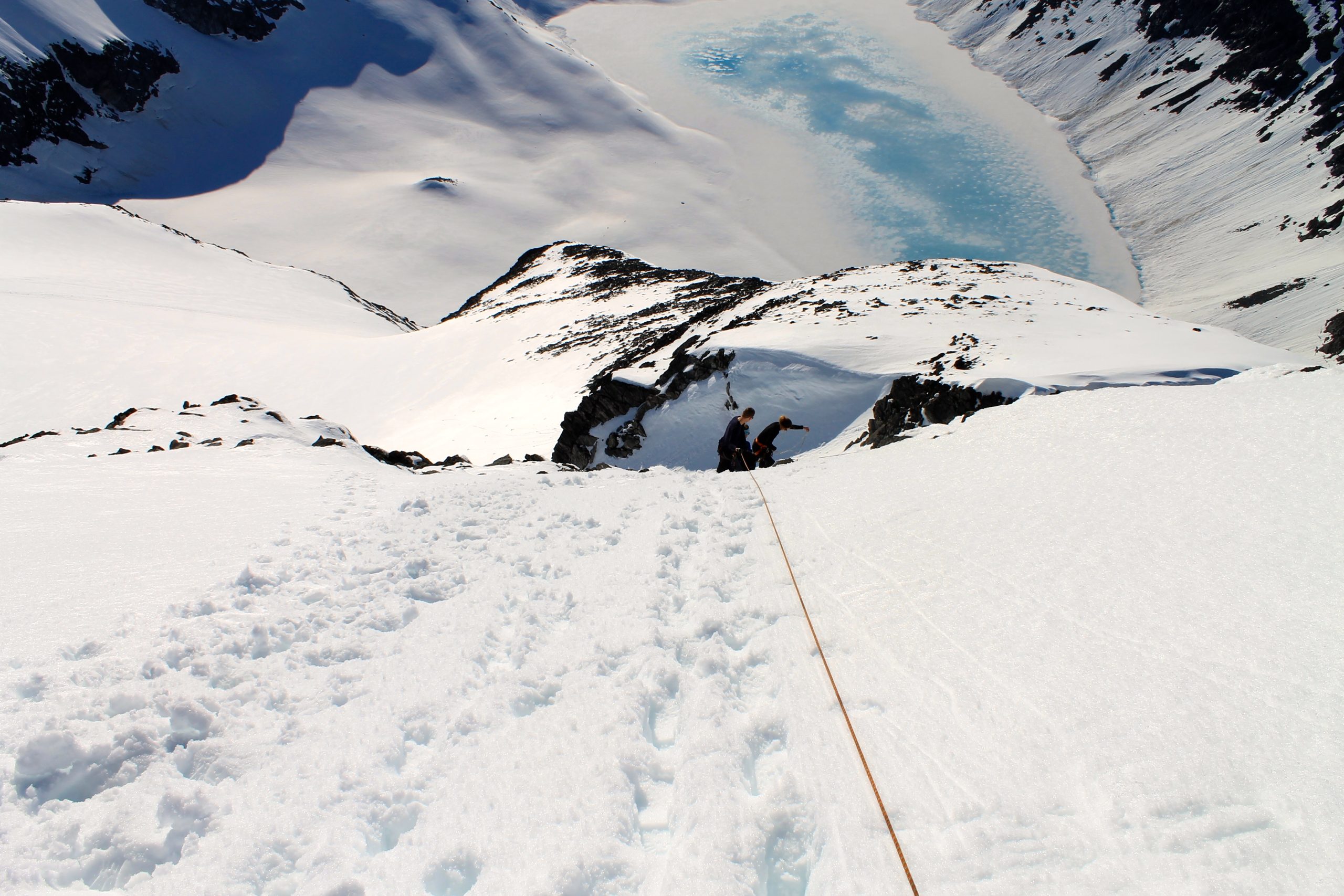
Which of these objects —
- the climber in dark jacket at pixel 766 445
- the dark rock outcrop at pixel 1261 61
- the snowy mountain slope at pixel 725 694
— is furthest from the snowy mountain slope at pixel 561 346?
the dark rock outcrop at pixel 1261 61

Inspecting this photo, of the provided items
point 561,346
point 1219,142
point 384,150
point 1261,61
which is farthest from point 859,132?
point 561,346

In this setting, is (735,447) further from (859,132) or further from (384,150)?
(859,132)

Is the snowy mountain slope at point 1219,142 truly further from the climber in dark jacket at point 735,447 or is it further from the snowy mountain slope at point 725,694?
the snowy mountain slope at point 725,694

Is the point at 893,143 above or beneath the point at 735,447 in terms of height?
above

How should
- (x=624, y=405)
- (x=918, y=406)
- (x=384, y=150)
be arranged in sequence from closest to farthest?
(x=918, y=406), (x=624, y=405), (x=384, y=150)

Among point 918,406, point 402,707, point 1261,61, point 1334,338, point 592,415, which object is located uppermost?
point 1261,61

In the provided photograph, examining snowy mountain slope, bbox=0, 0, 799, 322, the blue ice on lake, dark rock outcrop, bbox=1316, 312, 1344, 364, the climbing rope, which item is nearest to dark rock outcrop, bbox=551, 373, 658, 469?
the climbing rope

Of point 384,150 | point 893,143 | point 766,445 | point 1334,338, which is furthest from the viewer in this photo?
point 893,143
